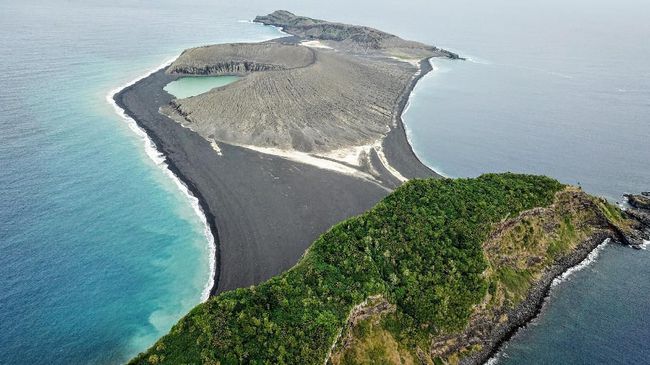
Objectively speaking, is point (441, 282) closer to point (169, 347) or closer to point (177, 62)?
point (169, 347)

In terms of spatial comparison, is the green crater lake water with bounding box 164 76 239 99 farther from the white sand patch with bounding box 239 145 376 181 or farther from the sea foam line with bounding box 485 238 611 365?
the sea foam line with bounding box 485 238 611 365

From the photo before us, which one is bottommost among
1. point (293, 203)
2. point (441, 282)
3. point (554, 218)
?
point (293, 203)

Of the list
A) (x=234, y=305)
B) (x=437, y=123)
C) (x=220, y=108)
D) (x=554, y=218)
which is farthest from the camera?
(x=437, y=123)

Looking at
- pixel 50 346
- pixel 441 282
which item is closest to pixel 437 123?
pixel 441 282

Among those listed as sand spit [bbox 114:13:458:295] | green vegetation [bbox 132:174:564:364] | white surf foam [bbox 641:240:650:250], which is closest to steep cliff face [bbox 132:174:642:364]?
green vegetation [bbox 132:174:564:364]

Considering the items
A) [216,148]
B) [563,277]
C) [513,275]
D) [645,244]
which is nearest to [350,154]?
[216,148]

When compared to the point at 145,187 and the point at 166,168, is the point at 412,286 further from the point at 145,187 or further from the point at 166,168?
the point at 166,168

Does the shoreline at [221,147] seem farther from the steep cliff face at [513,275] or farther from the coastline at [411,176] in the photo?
the steep cliff face at [513,275]
